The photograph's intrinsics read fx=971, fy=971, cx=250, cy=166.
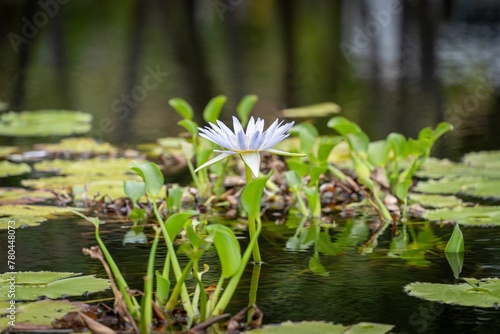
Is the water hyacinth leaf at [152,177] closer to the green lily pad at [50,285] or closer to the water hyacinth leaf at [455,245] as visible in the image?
the green lily pad at [50,285]

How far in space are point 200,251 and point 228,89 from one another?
14.7 feet

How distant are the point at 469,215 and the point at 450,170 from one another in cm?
76

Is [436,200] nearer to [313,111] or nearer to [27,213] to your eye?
[27,213]

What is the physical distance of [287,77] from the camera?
6852mm

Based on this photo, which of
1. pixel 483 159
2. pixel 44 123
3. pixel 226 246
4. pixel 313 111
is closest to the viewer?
pixel 226 246

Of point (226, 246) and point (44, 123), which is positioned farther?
point (44, 123)

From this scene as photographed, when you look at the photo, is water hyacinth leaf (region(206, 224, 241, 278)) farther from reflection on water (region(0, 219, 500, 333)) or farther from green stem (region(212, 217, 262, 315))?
reflection on water (region(0, 219, 500, 333))

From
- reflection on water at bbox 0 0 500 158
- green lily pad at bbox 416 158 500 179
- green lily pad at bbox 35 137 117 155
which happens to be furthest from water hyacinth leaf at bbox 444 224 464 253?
green lily pad at bbox 35 137 117 155

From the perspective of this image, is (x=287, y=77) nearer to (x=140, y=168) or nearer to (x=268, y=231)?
(x=268, y=231)

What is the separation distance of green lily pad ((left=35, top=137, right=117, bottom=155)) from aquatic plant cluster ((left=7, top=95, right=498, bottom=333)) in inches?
12.7

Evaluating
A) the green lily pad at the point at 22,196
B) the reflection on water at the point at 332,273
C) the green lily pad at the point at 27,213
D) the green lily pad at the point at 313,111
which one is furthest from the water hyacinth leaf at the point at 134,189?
the green lily pad at the point at 313,111

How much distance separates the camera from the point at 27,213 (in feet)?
9.79

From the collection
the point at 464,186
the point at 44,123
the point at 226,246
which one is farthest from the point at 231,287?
the point at 44,123

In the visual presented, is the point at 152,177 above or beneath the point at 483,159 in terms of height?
above
